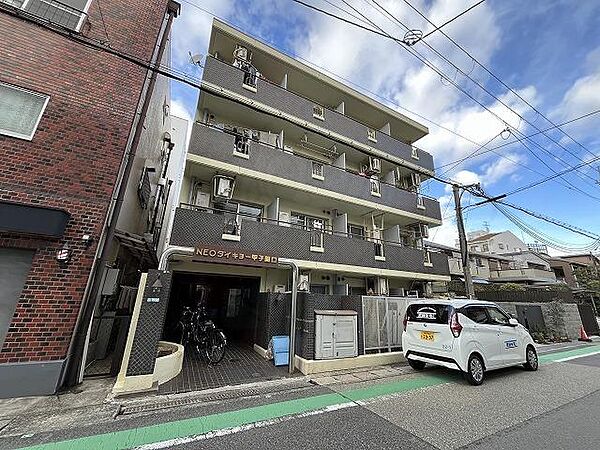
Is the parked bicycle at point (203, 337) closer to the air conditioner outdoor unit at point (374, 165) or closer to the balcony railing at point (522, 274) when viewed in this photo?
the air conditioner outdoor unit at point (374, 165)

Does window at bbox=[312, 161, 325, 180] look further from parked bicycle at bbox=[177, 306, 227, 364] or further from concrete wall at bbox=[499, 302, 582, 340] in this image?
concrete wall at bbox=[499, 302, 582, 340]

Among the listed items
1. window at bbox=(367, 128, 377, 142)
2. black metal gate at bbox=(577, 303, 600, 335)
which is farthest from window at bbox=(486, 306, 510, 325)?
black metal gate at bbox=(577, 303, 600, 335)

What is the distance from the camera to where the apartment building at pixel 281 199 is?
27.2ft

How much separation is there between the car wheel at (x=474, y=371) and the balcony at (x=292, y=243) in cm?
500

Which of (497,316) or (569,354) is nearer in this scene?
(497,316)

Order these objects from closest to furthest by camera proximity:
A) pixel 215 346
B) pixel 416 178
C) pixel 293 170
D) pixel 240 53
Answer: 1. pixel 215 346
2. pixel 293 170
3. pixel 240 53
4. pixel 416 178

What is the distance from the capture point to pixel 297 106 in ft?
34.8

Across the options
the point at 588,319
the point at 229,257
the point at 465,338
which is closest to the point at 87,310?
the point at 229,257

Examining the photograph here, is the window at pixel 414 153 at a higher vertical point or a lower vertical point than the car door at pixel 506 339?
higher

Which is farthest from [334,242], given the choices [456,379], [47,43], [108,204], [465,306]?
[47,43]

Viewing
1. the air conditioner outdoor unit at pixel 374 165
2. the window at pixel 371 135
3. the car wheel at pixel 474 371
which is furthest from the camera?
the air conditioner outdoor unit at pixel 374 165

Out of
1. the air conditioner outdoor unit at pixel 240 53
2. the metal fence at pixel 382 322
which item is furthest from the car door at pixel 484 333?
the air conditioner outdoor unit at pixel 240 53

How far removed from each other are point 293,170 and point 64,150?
6476mm

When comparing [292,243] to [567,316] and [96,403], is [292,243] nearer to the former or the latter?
[96,403]
